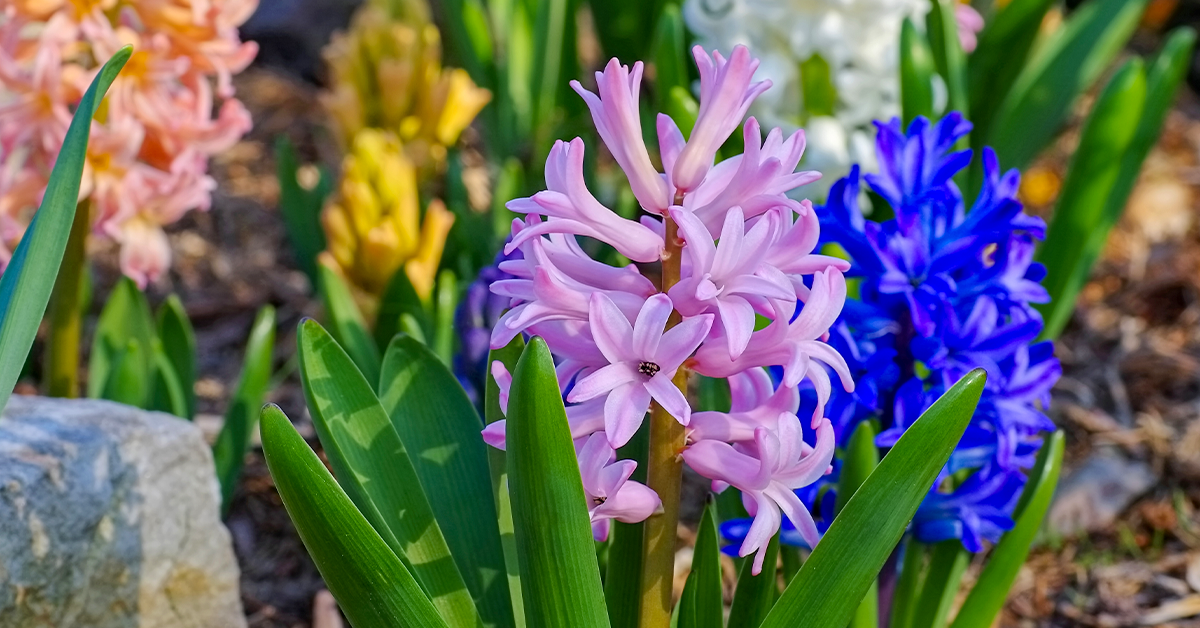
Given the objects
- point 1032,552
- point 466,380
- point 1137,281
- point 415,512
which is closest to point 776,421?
point 415,512

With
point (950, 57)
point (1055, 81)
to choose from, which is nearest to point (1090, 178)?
point (950, 57)

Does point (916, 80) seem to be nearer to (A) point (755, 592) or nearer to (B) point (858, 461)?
(B) point (858, 461)

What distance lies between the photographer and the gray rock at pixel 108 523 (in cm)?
115

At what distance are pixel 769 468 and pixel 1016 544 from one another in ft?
1.70

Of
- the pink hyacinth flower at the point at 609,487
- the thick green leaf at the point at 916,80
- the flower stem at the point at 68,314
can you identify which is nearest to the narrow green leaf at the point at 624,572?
the pink hyacinth flower at the point at 609,487

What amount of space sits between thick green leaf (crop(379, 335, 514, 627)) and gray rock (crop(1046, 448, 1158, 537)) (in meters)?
1.25

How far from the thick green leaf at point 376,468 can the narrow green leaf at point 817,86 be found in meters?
1.34

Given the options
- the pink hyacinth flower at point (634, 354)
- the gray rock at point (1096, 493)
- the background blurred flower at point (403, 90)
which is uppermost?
the pink hyacinth flower at point (634, 354)

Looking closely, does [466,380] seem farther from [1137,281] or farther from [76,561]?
[1137,281]

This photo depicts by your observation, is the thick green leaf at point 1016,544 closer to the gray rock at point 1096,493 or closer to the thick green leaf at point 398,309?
the gray rock at point 1096,493

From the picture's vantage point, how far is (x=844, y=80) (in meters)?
2.03

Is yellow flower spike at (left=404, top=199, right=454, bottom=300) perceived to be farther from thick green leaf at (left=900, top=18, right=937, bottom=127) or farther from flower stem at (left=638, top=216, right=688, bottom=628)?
flower stem at (left=638, top=216, right=688, bottom=628)

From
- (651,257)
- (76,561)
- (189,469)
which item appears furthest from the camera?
(189,469)

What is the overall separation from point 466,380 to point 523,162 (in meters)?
1.16
